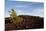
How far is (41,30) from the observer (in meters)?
0.79

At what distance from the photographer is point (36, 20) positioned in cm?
80

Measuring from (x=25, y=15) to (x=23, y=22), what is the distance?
0.06 m

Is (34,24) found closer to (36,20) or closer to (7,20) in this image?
(36,20)

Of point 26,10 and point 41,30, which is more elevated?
point 26,10

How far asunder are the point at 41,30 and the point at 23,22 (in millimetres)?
180

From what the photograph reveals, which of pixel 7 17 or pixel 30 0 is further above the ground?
pixel 30 0

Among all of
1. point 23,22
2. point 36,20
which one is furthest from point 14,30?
point 36,20

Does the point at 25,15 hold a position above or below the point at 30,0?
below

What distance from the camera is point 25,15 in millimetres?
785
